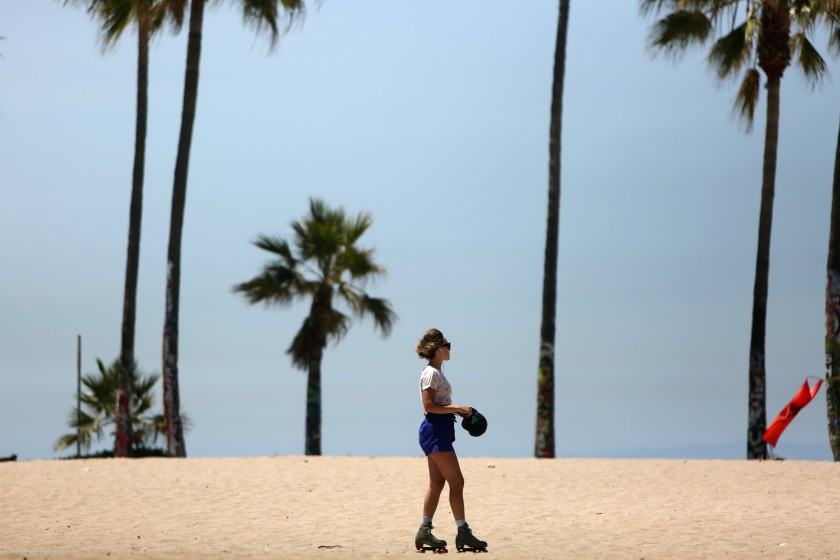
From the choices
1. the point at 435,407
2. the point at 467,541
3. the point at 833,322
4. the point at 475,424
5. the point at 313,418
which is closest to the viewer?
the point at 435,407

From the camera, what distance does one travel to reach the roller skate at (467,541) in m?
11.9

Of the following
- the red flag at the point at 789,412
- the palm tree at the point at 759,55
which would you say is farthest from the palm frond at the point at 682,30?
the red flag at the point at 789,412

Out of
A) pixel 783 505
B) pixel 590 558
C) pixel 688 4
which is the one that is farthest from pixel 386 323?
pixel 590 558

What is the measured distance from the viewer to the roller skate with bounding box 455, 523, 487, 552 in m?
11.9

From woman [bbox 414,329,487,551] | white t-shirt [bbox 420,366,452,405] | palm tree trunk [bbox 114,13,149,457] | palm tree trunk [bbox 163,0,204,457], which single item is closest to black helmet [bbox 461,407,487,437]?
woman [bbox 414,329,487,551]

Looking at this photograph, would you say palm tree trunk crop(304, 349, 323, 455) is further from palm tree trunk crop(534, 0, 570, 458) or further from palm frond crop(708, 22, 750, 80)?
palm frond crop(708, 22, 750, 80)

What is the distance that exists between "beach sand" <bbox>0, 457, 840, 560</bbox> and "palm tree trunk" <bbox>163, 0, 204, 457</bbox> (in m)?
2.97

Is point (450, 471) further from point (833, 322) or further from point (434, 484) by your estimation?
point (833, 322)

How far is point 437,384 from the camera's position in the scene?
447 inches

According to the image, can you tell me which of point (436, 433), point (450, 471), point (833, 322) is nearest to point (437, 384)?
point (436, 433)

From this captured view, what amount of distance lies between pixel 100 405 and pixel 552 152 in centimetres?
1429

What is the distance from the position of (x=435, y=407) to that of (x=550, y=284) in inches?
573

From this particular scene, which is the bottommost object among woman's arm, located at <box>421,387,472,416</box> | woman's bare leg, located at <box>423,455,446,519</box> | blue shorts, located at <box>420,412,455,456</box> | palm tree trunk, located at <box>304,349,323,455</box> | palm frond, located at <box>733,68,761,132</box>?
palm tree trunk, located at <box>304,349,323,455</box>

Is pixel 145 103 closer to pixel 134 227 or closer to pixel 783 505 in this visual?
pixel 134 227
